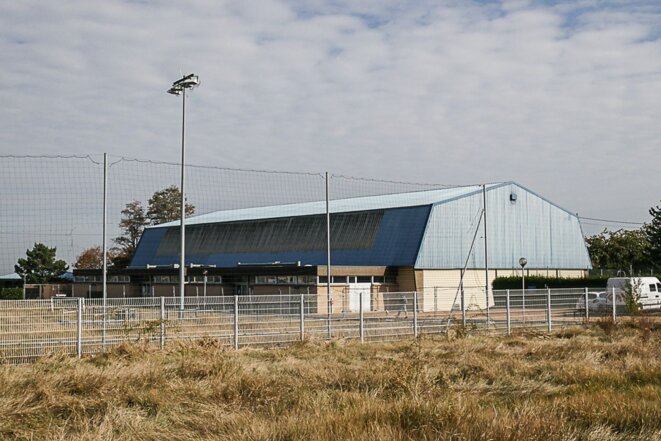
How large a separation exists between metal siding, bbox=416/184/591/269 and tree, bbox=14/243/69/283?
43551 mm

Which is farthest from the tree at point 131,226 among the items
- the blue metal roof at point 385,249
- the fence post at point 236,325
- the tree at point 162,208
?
the fence post at point 236,325

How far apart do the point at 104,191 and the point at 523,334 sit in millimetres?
18922

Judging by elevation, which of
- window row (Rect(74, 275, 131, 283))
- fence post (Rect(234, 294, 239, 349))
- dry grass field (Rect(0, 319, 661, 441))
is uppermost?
window row (Rect(74, 275, 131, 283))

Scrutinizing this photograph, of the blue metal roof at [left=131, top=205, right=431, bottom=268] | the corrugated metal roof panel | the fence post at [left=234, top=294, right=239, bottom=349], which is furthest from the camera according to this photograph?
the corrugated metal roof panel

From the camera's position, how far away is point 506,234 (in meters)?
58.2

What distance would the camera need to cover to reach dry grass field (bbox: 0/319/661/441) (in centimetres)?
930

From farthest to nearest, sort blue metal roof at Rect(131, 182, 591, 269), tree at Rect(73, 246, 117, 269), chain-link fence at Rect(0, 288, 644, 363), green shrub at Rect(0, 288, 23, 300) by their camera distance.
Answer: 1. tree at Rect(73, 246, 117, 269)
2. green shrub at Rect(0, 288, 23, 300)
3. blue metal roof at Rect(131, 182, 591, 269)
4. chain-link fence at Rect(0, 288, 644, 363)

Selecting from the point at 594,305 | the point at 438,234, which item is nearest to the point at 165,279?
the point at 438,234

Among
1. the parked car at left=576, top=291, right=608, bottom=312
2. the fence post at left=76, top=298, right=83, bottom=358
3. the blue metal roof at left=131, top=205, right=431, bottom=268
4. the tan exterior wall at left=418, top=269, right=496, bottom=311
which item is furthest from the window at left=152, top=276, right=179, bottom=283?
the fence post at left=76, top=298, right=83, bottom=358

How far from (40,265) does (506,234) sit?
47477mm

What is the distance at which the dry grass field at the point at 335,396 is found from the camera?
930 centimetres

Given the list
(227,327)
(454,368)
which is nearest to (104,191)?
(227,327)

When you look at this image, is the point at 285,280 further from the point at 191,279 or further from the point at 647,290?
the point at 647,290

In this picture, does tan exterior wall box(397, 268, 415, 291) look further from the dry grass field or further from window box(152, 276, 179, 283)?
the dry grass field
